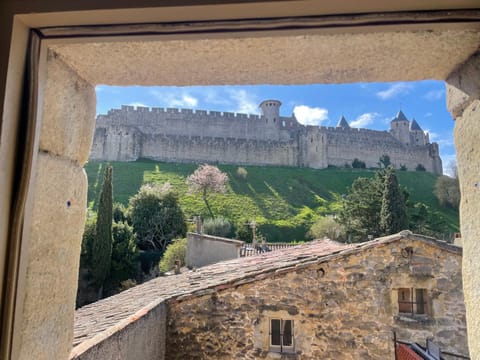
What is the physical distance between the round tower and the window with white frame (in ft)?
149

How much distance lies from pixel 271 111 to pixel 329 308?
4602cm

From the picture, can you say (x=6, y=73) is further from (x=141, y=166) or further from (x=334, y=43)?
(x=141, y=166)

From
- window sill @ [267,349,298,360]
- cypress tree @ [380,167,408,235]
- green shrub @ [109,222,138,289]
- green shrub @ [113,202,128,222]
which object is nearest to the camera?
window sill @ [267,349,298,360]

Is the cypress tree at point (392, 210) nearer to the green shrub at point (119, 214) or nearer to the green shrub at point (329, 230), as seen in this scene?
the green shrub at point (329, 230)

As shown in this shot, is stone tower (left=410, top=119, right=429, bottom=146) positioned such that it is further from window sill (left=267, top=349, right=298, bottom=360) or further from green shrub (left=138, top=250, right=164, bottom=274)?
window sill (left=267, top=349, right=298, bottom=360)

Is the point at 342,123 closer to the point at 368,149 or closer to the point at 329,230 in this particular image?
the point at 368,149

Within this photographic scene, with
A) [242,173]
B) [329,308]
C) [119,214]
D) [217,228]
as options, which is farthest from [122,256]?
[242,173]

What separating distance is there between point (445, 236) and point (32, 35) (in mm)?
27981

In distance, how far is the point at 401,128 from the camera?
174 feet

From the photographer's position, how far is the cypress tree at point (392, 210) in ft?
73.5

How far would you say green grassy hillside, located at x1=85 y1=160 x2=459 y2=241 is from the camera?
3031 centimetres

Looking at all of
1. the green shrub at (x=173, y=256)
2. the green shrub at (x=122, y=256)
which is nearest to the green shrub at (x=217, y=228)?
the green shrub at (x=122, y=256)

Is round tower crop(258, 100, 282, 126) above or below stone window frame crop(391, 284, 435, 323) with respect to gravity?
above

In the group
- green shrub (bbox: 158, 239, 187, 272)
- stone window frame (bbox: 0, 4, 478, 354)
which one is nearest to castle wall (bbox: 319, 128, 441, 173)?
green shrub (bbox: 158, 239, 187, 272)
